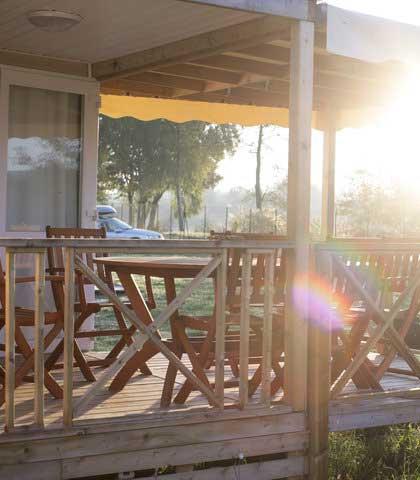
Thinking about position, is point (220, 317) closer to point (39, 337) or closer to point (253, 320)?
point (253, 320)

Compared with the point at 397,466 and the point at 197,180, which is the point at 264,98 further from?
the point at 197,180

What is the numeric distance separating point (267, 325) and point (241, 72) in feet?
10.4

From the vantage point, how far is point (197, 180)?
34.7 meters

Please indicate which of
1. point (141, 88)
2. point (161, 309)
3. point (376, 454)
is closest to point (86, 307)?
point (376, 454)

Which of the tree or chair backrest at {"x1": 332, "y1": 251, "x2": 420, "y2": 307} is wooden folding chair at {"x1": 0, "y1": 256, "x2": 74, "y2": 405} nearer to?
chair backrest at {"x1": 332, "y1": 251, "x2": 420, "y2": 307}

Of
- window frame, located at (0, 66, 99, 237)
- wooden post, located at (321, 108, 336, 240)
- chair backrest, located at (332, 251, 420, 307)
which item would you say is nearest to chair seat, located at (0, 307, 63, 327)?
chair backrest, located at (332, 251, 420, 307)

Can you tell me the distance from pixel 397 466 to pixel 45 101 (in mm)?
3658

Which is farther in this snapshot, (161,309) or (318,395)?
(161,309)

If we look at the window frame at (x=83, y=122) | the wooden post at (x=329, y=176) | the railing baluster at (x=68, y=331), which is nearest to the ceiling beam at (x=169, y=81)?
the window frame at (x=83, y=122)

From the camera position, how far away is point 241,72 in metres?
7.15

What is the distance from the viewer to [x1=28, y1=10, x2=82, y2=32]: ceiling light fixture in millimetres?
5188

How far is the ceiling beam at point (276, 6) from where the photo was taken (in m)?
4.37

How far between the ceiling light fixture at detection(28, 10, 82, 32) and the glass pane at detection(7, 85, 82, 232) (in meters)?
1.24

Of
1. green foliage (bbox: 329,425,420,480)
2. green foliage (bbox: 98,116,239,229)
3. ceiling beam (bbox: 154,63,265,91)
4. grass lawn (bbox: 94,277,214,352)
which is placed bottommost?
green foliage (bbox: 329,425,420,480)
